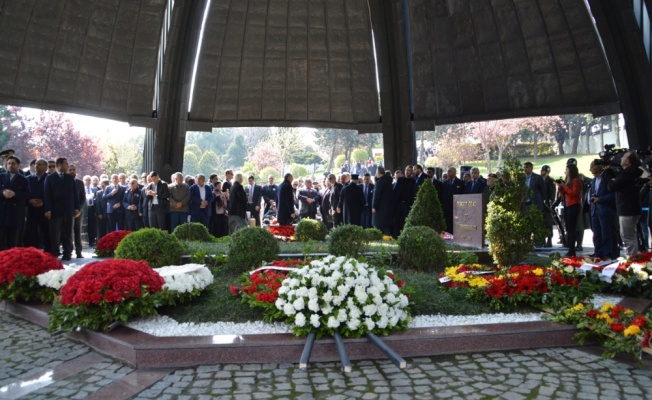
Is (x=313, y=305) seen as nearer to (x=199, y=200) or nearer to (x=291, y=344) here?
(x=291, y=344)

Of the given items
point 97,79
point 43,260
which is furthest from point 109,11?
point 43,260

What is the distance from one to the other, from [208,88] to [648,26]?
1222 centimetres

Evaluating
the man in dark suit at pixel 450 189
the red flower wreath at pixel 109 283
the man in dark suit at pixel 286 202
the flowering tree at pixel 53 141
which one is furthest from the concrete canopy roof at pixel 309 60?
the flowering tree at pixel 53 141

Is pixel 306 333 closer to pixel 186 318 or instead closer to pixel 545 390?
pixel 186 318

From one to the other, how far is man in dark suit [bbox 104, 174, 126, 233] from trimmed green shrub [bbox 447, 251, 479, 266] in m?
8.27

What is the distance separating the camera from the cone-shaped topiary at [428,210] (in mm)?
10680

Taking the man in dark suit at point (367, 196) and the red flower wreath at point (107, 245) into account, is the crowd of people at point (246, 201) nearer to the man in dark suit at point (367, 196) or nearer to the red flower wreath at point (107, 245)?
the man in dark suit at point (367, 196)

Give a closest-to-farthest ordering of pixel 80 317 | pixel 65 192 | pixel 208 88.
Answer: pixel 80 317
pixel 65 192
pixel 208 88

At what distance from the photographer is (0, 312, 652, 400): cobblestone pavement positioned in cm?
395

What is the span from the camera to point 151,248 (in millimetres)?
8070

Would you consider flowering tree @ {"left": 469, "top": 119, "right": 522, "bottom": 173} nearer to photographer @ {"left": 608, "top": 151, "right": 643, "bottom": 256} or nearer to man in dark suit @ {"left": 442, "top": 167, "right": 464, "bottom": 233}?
man in dark suit @ {"left": 442, "top": 167, "right": 464, "bottom": 233}

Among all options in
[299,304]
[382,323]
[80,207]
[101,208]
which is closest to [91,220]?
[101,208]

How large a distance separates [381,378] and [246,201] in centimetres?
884

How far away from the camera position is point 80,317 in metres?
5.16
